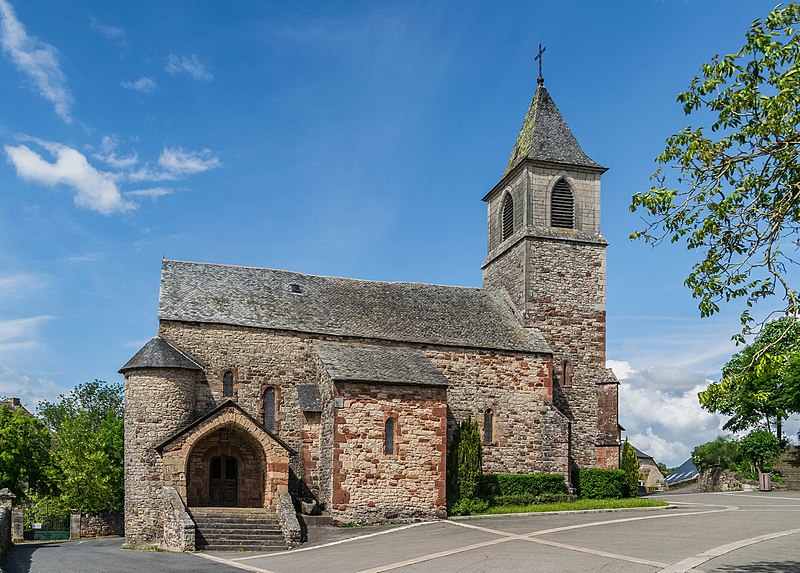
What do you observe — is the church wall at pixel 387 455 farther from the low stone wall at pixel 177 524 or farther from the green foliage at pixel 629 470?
the green foliage at pixel 629 470

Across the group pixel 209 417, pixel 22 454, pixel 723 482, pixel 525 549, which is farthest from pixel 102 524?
pixel 723 482

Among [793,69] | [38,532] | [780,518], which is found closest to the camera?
[793,69]

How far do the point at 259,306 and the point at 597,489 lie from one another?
16.1 meters

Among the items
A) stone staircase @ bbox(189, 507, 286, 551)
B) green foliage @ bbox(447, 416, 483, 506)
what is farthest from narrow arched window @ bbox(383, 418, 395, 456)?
stone staircase @ bbox(189, 507, 286, 551)

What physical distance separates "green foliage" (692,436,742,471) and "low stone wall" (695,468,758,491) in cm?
107

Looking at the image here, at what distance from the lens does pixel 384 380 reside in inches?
1120

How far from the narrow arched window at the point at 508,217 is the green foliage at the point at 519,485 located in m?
12.1

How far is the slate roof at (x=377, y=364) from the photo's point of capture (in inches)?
1126

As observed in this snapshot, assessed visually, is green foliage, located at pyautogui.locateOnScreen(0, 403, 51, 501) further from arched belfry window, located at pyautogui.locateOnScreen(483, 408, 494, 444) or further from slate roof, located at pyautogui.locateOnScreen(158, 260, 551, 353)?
arched belfry window, located at pyautogui.locateOnScreen(483, 408, 494, 444)

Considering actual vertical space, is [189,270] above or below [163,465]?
above

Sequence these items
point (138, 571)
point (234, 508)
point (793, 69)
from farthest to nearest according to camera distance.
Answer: point (234, 508) → point (138, 571) → point (793, 69)

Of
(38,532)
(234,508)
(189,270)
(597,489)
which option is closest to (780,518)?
(597,489)

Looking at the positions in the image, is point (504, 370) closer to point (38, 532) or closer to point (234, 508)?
point (234, 508)

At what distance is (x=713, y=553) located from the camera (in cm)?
1816
